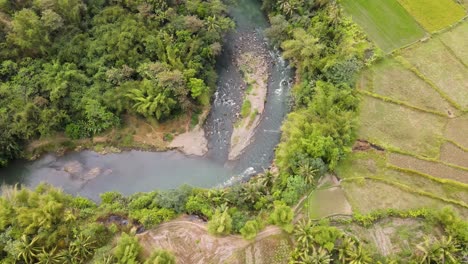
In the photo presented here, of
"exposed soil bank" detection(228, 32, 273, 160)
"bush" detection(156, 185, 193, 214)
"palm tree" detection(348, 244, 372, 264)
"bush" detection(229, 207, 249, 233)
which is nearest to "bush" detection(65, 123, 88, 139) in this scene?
"bush" detection(156, 185, 193, 214)

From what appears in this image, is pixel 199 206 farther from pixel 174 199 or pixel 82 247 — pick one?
pixel 82 247

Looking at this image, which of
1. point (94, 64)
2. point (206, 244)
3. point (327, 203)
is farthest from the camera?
point (94, 64)

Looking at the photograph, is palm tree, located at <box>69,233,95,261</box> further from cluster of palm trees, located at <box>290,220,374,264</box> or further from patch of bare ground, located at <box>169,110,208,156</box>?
cluster of palm trees, located at <box>290,220,374,264</box>

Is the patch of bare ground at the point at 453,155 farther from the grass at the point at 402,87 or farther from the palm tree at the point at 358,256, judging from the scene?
the palm tree at the point at 358,256

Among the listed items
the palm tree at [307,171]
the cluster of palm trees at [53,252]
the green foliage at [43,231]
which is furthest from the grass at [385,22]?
the cluster of palm trees at [53,252]

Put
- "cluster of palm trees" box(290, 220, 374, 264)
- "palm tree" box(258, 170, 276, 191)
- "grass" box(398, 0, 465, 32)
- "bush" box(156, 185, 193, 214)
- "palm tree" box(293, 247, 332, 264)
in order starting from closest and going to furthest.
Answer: "palm tree" box(293, 247, 332, 264), "cluster of palm trees" box(290, 220, 374, 264), "bush" box(156, 185, 193, 214), "palm tree" box(258, 170, 276, 191), "grass" box(398, 0, 465, 32)

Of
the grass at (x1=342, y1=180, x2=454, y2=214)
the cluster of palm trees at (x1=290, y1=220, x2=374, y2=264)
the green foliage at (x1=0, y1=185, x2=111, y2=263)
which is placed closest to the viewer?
the cluster of palm trees at (x1=290, y1=220, x2=374, y2=264)

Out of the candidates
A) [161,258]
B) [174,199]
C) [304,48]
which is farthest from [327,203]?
[304,48]
